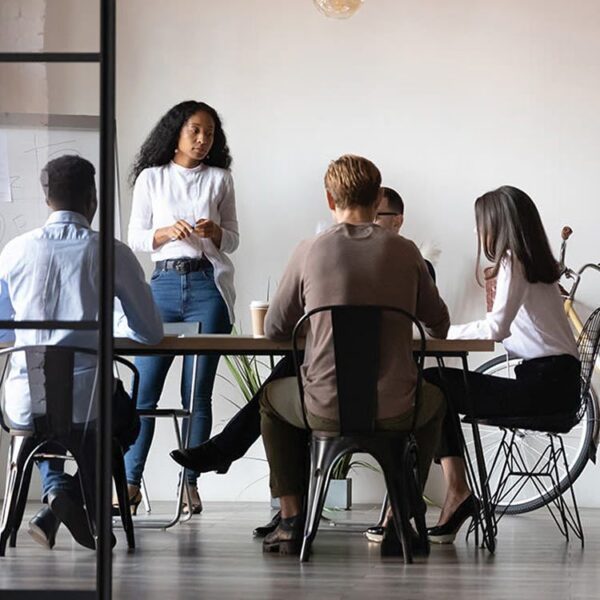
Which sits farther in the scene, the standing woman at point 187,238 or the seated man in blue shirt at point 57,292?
the standing woman at point 187,238

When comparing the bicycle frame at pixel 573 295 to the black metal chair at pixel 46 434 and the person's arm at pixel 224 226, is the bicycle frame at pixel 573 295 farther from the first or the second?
the black metal chair at pixel 46 434

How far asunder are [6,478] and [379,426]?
146cm

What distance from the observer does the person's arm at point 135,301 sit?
363 centimetres

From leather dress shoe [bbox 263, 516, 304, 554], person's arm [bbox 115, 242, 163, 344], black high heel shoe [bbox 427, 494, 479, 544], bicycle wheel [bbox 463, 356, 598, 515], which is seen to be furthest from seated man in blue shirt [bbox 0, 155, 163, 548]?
bicycle wheel [bbox 463, 356, 598, 515]

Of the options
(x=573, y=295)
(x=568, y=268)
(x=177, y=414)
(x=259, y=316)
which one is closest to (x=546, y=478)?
(x=573, y=295)

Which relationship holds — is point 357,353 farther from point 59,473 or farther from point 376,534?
point 59,473

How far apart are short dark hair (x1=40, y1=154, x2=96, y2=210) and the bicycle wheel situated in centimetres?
318

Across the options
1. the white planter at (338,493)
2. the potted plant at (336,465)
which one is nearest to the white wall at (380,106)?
the potted plant at (336,465)

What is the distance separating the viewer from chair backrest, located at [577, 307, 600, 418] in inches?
177

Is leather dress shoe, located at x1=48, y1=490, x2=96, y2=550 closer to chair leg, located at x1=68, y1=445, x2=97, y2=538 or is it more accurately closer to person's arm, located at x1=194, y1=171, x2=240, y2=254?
chair leg, located at x1=68, y1=445, x2=97, y2=538

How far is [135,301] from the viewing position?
11.9 ft

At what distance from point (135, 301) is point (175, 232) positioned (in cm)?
114

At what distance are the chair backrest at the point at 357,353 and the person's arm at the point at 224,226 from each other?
1.26m

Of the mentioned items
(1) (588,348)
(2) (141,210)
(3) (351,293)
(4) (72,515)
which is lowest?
(4) (72,515)
